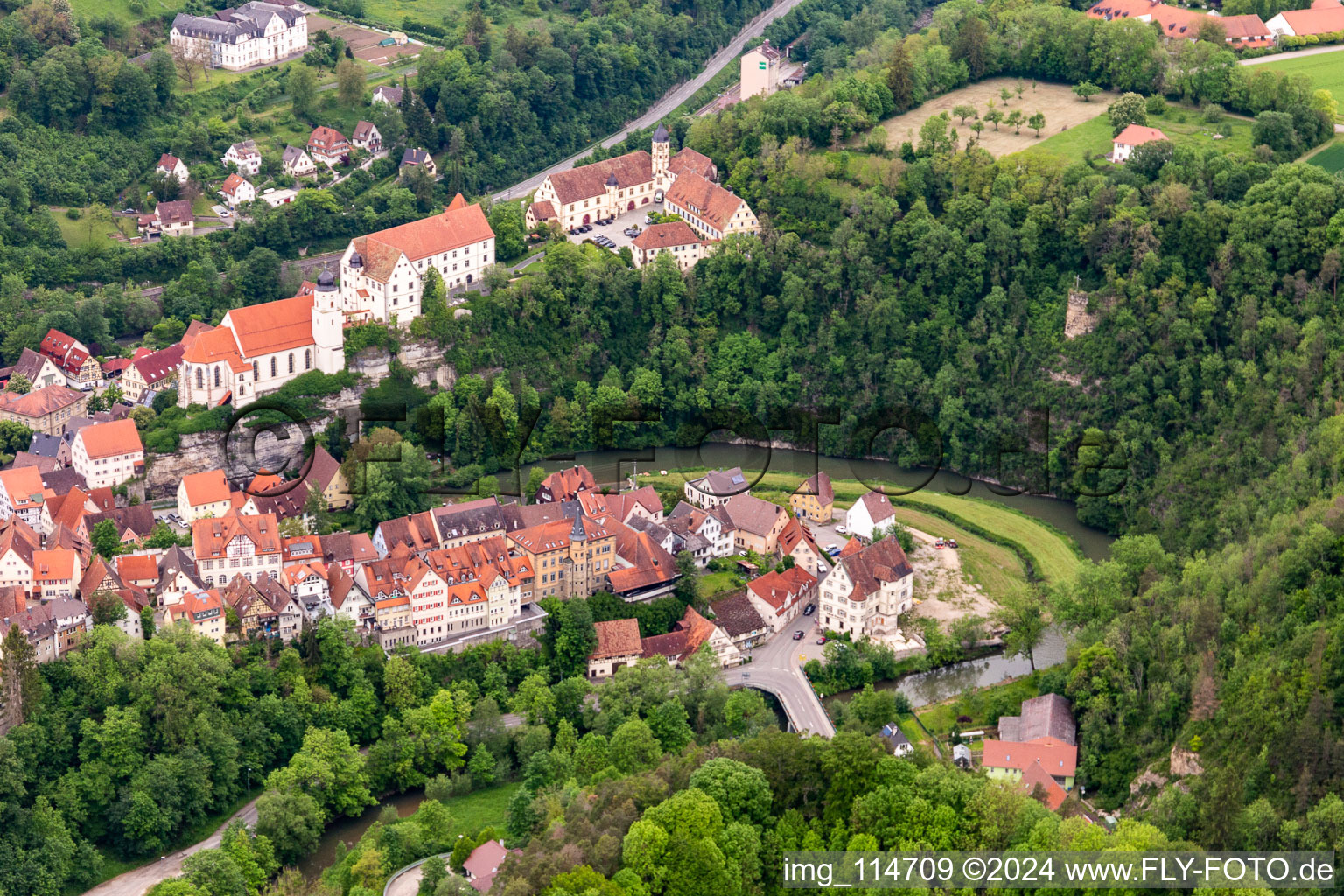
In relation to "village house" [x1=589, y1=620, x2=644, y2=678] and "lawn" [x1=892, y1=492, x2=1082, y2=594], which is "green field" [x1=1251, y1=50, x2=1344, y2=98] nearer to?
"lawn" [x1=892, y1=492, x2=1082, y2=594]

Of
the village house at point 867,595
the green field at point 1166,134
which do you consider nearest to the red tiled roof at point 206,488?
the village house at point 867,595

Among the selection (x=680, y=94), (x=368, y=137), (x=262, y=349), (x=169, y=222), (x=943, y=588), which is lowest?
(x=943, y=588)

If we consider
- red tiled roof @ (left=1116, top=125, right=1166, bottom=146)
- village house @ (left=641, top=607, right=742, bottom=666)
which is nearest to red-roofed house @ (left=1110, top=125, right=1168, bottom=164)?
red tiled roof @ (left=1116, top=125, right=1166, bottom=146)

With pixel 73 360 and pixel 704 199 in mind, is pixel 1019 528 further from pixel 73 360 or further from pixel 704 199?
pixel 73 360

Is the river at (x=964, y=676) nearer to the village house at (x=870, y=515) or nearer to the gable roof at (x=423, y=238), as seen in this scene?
the village house at (x=870, y=515)

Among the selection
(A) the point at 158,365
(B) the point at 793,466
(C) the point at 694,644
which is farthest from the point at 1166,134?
(A) the point at 158,365
